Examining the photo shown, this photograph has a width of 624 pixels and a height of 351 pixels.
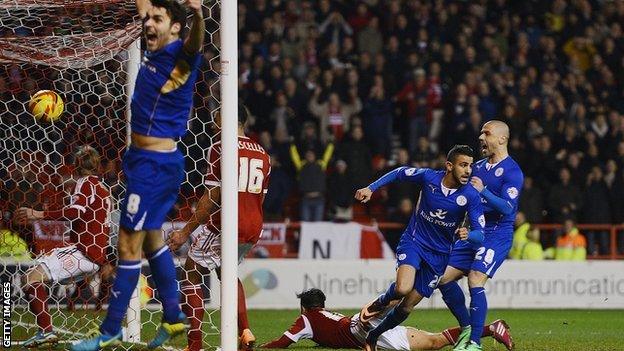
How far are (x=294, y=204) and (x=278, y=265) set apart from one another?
2.61 meters

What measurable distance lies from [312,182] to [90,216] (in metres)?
7.87

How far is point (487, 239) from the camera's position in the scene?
942 cm

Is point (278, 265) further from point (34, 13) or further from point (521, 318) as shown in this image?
point (34, 13)

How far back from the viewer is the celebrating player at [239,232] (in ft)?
28.6

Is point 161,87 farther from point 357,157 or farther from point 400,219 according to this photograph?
point 400,219

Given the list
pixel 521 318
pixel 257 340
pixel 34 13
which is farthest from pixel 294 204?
pixel 34 13

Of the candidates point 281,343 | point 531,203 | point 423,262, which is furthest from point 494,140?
point 531,203

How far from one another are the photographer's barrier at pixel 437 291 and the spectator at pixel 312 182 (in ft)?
5.72

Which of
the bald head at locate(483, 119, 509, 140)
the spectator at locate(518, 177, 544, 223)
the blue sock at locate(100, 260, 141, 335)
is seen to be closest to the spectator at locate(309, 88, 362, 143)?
the spectator at locate(518, 177, 544, 223)

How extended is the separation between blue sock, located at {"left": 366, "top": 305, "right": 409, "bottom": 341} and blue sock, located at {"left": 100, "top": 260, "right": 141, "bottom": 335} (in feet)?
8.61

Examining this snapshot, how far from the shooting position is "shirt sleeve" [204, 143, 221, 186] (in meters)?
8.59

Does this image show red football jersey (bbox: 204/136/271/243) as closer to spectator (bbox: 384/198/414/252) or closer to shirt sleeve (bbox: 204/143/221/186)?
shirt sleeve (bbox: 204/143/221/186)

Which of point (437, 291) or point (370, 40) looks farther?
point (370, 40)

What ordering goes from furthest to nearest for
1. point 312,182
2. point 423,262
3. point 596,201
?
point 596,201 < point 312,182 < point 423,262
